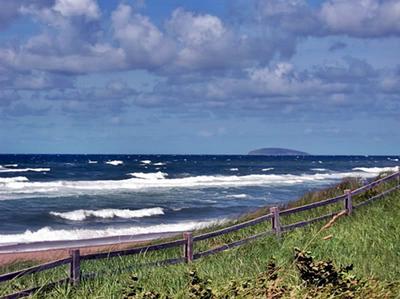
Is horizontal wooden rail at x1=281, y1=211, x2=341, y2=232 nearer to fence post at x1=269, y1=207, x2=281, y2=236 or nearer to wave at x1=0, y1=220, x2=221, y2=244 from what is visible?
fence post at x1=269, y1=207, x2=281, y2=236

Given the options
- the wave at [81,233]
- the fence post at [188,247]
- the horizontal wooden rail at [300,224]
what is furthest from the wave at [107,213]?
the fence post at [188,247]

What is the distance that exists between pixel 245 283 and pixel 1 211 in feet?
85.4

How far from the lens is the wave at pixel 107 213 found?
2910 centimetres

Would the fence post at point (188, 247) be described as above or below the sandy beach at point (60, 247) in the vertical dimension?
above

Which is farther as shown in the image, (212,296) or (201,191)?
(201,191)

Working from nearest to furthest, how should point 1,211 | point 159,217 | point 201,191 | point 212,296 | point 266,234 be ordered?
1. point 212,296
2. point 266,234
3. point 159,217
4. point 1,211
5. point 201,191

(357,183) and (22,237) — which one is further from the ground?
(357,183)

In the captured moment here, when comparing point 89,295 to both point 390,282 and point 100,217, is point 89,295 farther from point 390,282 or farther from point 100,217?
point 100,217

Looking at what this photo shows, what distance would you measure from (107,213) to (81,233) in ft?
19.5

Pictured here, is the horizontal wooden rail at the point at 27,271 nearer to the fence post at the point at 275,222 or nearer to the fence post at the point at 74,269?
the fence post at the point at 74,269

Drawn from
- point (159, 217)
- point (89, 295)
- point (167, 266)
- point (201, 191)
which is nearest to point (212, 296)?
point (89, 295)

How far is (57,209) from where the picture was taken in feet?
104

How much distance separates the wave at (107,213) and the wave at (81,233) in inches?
138


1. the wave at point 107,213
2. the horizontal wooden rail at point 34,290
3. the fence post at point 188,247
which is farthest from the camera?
the wave at point 107,213
